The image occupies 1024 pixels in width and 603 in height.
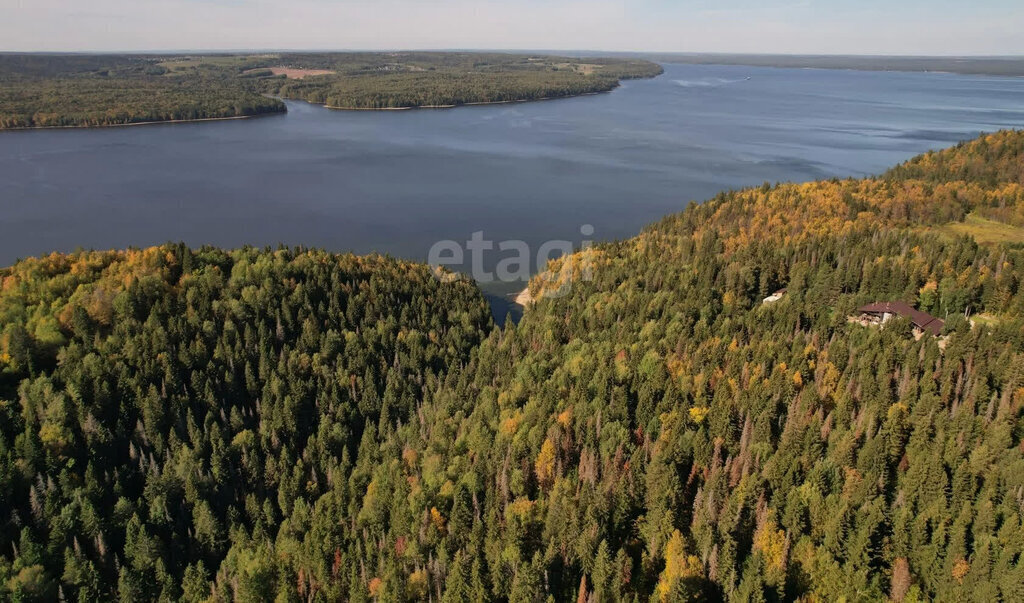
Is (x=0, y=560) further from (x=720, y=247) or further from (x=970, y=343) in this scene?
(x=720, y=247)

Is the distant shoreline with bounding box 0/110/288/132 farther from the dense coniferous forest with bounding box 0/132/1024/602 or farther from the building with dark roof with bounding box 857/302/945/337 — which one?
the building with dark roof with bounding box 857/302/945/337

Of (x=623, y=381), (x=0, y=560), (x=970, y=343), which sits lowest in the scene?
(x=0, y=560)

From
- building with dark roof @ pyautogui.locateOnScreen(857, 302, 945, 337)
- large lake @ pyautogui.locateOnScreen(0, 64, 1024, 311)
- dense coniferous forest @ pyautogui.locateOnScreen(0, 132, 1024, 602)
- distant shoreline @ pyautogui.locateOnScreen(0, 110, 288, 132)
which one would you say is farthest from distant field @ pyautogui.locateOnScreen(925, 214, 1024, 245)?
distant shoreline @ pyautogui.locateOnScreen(0, 110, 288, 132)

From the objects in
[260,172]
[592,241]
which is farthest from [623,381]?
[260,172]

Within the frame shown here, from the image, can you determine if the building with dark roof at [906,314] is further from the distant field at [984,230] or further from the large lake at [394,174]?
the large lake at [394,174]

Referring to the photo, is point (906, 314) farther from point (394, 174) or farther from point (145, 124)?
point (145, 124)
